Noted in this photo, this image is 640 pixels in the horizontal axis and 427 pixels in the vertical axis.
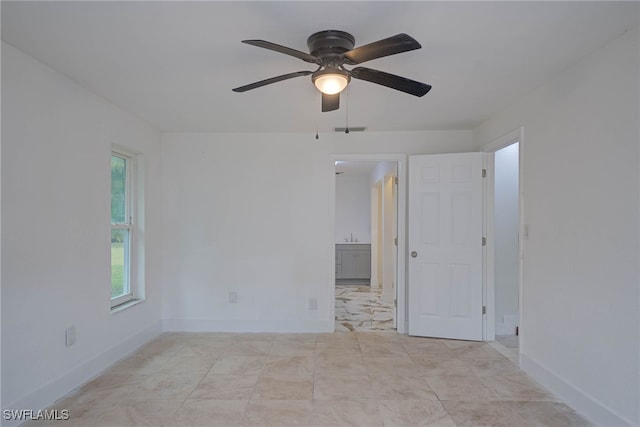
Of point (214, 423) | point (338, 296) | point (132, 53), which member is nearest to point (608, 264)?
point (214, 423)

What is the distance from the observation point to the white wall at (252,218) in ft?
13.6

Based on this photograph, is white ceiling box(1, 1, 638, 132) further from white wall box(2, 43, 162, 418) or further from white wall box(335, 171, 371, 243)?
white wall box(335, 171, 371, 243)

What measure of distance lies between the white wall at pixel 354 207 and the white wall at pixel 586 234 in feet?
15.8

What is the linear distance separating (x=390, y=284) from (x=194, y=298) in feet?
9.72

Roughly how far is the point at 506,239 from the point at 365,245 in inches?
137

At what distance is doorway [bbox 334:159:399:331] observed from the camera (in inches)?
201

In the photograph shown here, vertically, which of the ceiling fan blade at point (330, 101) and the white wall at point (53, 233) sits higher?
the ceiling fan blade at point (330, 101)

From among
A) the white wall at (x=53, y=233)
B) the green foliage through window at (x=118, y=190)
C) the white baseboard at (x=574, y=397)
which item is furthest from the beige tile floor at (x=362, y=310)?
the green foliage through window at (x=118, y=190)

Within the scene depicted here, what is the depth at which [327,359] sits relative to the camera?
3283 mm

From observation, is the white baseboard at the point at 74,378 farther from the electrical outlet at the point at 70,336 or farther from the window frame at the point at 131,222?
the window frame at the point at 131,222

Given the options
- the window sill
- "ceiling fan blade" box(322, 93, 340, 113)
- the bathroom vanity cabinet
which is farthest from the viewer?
the bathroom vanity cabinet

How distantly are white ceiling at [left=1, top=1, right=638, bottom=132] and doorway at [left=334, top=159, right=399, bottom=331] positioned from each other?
217 cm

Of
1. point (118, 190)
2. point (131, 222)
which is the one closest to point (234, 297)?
point (131, 222)

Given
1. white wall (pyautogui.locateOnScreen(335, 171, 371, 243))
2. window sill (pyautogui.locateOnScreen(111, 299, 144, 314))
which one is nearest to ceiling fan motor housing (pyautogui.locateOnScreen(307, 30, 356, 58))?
window sill (pyautogui.locateOnScreen(111, 299, 144, 314))
